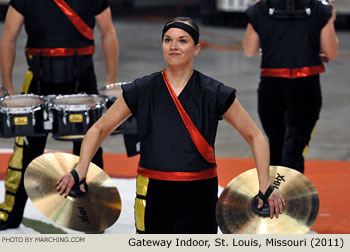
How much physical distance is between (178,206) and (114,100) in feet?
6.10

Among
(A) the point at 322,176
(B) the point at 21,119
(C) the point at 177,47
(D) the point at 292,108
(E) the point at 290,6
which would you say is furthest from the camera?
(A) the point at 322,176

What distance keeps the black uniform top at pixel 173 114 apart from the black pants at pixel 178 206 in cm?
8

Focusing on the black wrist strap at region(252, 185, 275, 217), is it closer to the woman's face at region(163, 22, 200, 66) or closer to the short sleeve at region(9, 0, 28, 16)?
the woman's face at region(163, 22, 200, 66)

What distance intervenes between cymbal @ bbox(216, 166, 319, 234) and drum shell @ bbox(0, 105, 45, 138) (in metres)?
1.88

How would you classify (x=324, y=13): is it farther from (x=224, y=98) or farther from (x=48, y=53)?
(x=224, y=98)

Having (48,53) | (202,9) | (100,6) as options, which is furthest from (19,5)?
(202,9)

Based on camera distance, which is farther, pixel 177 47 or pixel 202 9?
pixel 202 9

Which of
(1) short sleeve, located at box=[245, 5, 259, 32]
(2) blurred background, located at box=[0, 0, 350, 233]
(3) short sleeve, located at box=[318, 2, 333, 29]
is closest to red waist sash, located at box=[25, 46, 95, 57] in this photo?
(1) short sleeve, located at box=[245, 5, 259, 32]

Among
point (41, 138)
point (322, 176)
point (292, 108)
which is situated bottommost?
point (322, 176)

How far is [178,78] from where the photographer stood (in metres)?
3.48

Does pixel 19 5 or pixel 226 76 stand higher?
pixel 19 5

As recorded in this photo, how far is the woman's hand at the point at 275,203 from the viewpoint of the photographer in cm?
342

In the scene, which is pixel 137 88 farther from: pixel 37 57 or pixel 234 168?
pixel 234 168

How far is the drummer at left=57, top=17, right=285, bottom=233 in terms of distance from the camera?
3445 mm
